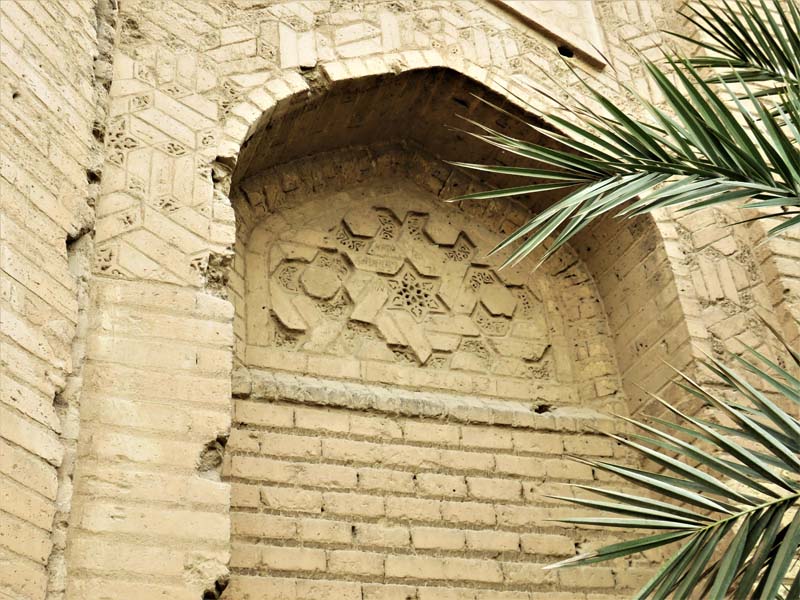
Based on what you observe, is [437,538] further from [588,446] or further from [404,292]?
[404,292]

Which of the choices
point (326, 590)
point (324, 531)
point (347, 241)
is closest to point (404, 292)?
point (347, 241)

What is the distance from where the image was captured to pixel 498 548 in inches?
241

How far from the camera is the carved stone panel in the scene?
666 centimetres

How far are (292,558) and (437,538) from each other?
2.47 feet

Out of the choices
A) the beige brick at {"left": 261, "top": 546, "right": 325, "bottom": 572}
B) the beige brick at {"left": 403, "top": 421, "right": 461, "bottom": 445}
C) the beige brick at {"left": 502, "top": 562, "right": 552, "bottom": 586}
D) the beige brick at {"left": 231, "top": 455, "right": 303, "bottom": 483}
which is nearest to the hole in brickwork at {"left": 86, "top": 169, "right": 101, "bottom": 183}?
the beige brick at {"left": 231, "top": 455, "right": 303, "bottom": 483}

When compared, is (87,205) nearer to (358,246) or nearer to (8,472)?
(8,472)

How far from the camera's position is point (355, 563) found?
578 centimetres

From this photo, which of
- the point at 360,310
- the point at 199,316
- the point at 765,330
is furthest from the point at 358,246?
the point at 765,330

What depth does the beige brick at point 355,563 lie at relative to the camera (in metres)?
5.73

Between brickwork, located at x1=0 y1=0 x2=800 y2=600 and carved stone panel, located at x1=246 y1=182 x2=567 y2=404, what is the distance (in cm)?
3

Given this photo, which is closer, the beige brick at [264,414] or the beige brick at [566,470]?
the beige brick at [264,414]

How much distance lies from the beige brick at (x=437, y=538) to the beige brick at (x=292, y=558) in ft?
1.64

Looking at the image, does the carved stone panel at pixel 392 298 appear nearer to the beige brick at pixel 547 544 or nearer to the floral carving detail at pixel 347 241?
the floral carving detail at pixel 347 241

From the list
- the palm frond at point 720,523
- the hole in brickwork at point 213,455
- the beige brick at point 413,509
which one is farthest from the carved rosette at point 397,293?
the palm frond at point 720,523
